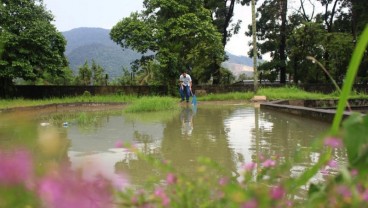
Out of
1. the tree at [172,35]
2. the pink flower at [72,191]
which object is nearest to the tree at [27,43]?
the tree at [172,35]

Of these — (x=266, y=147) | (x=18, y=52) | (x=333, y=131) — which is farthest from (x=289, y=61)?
(x=333, y=131)

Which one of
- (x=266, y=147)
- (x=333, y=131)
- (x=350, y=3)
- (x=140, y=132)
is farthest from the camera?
(x=350, y=3)

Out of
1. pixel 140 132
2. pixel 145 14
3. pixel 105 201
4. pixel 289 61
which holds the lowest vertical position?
pixel 140 132

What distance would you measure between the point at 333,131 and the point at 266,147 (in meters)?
3.72

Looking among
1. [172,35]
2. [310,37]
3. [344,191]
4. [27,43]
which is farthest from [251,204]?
[310,37]

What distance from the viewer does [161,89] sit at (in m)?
20.4

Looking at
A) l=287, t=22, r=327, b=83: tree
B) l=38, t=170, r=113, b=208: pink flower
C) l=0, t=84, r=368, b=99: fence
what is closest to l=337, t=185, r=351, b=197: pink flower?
l=38, t=170, r=113, b=208: pink flower

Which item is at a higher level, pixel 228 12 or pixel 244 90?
pixel 228 12

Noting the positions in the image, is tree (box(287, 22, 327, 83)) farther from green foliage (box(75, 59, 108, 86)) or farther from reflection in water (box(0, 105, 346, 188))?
reflection in water (box(0, 105, 346, 188))

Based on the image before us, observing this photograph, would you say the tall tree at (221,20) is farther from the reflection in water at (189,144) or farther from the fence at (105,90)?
the reflection in water at (189,144)

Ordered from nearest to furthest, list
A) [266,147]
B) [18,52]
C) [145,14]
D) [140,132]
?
[266,147]
[140,132]
[18,52]
[145,14]

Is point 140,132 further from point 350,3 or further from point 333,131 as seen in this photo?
point 350,3

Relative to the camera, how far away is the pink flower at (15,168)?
21.8 inches

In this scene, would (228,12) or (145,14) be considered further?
(228,12)
